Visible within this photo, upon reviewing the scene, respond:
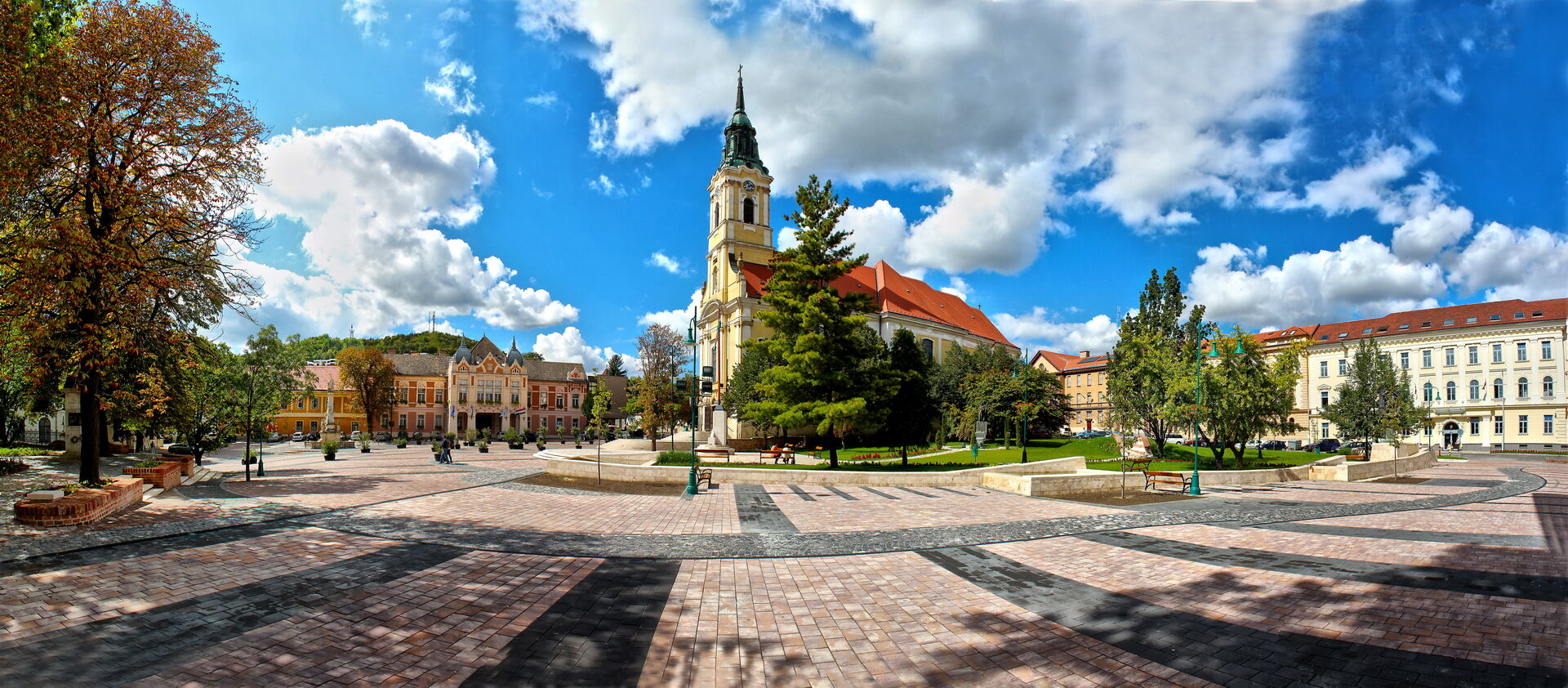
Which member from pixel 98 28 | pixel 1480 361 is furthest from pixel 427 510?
pixel 1480 361

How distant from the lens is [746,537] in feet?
35.6

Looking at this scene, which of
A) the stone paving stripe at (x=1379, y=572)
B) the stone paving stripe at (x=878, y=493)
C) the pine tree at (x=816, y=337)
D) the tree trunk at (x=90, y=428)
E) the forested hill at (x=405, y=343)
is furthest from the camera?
the forested hill at (x=405, y=343)

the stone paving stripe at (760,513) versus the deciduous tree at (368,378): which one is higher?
the deciduous tree at (368,378)

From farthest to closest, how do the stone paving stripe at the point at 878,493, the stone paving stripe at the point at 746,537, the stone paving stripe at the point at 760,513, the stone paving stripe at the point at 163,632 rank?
1. the stone paving stripe at the point at 878,493
2. the stone paving stripe at the point at 760,513
3. the stone paving stripe at the point at 746,537
4. the stone paving stripe at the point at 163,632

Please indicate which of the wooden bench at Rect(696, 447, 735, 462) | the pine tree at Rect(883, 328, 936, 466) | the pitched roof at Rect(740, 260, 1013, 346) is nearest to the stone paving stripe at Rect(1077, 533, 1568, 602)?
the wooden bench at Rect(696, 447, 735, 462)

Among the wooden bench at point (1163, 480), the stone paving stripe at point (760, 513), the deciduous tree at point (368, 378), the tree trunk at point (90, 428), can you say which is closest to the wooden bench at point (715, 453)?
the stone paving stripe at point (760, 513)

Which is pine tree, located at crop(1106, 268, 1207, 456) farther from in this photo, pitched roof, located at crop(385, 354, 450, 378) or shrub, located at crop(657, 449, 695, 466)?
pitched roof, located at crop(385, 354, 450, 378)

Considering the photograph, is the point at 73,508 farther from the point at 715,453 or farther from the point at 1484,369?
the point at 1484,369

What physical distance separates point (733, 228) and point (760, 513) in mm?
50266

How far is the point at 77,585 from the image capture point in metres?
6.93

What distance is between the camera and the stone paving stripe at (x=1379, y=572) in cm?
754

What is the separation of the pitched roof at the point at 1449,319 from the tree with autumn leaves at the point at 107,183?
83.7m

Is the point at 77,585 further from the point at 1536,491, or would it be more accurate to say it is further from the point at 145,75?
the point at 1536,491

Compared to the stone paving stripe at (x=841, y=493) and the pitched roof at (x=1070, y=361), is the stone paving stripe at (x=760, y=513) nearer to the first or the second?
the stone paving stripe at (x=841, y=493)
